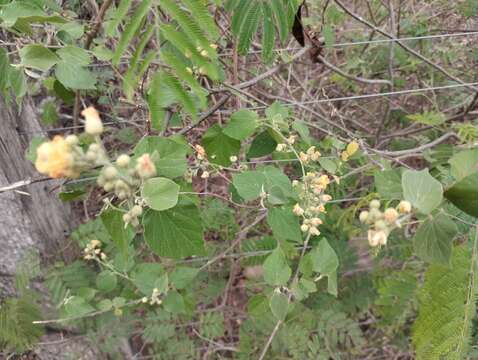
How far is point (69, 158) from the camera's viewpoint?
26.9 inches

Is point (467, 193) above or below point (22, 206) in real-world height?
above

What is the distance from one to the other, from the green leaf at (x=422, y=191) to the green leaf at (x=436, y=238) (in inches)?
5.2

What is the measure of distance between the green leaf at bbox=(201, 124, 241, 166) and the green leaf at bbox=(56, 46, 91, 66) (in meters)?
0.45

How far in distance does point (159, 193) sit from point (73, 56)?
54 centimetres

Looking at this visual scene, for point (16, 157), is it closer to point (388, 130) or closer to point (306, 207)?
point (306, 207)

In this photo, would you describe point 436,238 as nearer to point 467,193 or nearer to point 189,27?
point 467,193

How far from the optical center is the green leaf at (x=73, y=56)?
1185 mm

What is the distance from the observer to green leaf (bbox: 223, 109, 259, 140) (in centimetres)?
132

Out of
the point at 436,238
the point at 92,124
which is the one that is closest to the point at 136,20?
the point at 92,124

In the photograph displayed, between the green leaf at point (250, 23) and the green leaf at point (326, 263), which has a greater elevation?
the green leaf at point (250, 23)

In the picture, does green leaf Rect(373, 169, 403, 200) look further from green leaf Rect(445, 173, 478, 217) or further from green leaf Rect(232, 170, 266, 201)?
green leaf Rect(232, 170, 266, 201)

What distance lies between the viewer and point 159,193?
0.93 m

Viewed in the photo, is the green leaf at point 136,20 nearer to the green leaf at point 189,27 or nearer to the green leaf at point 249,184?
the green leaf at point 189,27

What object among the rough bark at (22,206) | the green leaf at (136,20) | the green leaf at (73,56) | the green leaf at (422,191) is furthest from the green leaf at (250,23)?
the rough bark at (22,206)
